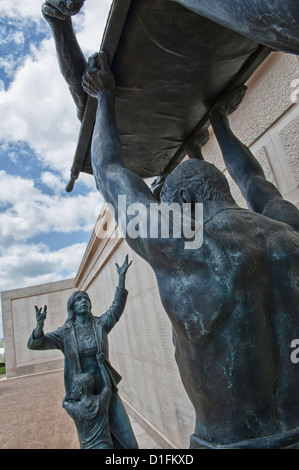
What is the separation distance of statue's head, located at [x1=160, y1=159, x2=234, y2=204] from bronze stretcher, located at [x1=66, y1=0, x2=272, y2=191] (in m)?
0.41

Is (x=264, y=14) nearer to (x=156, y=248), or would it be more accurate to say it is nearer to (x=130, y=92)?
(x=156, y=248)

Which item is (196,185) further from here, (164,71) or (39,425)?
(39,425)

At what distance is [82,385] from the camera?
317 centimetres

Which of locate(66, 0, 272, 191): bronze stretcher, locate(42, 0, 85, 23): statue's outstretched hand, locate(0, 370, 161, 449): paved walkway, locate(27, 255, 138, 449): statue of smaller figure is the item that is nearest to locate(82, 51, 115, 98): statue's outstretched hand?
locate(66, 0, 272, 191): bronze stretcher

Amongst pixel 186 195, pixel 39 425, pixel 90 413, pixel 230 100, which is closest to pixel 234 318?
pixel 186 195

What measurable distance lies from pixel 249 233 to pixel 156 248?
12.8 inches

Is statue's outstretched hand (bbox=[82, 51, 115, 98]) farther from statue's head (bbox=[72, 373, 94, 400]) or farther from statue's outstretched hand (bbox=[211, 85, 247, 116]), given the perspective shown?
statue's head (bbox=[72, 373, 94, 400])

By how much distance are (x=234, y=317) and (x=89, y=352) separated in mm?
2674

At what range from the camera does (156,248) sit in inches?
45.3

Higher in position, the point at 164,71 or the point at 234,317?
the point at 164,71

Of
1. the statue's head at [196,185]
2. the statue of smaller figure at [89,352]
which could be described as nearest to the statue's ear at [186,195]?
the statue's head at [196,185]

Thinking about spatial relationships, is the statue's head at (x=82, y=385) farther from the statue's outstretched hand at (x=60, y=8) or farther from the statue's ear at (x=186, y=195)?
the statue's outstretched hand at (x=60, y=8)

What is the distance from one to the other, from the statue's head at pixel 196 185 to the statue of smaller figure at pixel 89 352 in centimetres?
178

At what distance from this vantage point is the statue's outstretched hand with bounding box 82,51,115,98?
1406mm
